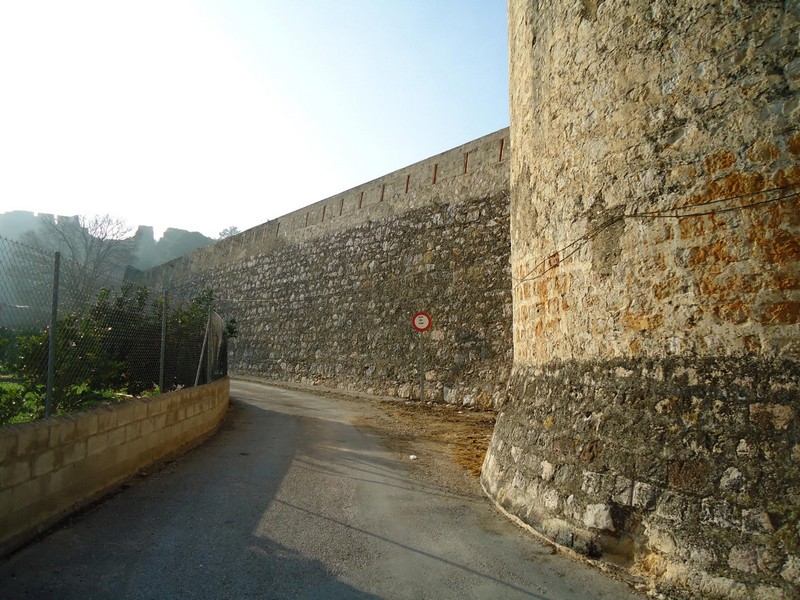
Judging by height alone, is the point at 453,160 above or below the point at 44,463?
above

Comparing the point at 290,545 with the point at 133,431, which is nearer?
the point at 290,545

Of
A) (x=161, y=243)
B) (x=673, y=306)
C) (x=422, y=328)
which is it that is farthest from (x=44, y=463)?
(x=161, y=243)

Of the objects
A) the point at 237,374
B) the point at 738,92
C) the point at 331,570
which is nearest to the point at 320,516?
the point at 331,570

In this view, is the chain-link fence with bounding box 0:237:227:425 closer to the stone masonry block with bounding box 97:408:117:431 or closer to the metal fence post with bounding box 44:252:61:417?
the metal fence post with bounding box 44:252:61:417

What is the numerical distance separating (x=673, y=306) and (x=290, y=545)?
10.6ft

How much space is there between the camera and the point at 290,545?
13.1ft

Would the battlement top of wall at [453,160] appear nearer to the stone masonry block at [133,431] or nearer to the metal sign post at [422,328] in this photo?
the metal sign post at [422,328]

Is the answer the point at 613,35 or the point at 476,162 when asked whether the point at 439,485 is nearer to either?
the point at 613,35

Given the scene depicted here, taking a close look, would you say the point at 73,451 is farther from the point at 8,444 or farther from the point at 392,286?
the point at 392,286

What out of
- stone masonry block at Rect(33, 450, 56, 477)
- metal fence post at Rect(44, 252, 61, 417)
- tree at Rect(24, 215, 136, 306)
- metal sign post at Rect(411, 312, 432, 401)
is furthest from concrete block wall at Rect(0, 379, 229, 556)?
tree at Rect(24, 215, 136, 306)

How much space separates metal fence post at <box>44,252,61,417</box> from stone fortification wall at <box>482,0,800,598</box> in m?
3.83

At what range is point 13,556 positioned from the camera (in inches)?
138

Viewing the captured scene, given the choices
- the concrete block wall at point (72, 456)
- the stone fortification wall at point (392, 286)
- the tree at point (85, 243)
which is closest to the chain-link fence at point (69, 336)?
the concrete block wall at point (72, 456)

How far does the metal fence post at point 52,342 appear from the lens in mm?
4250
